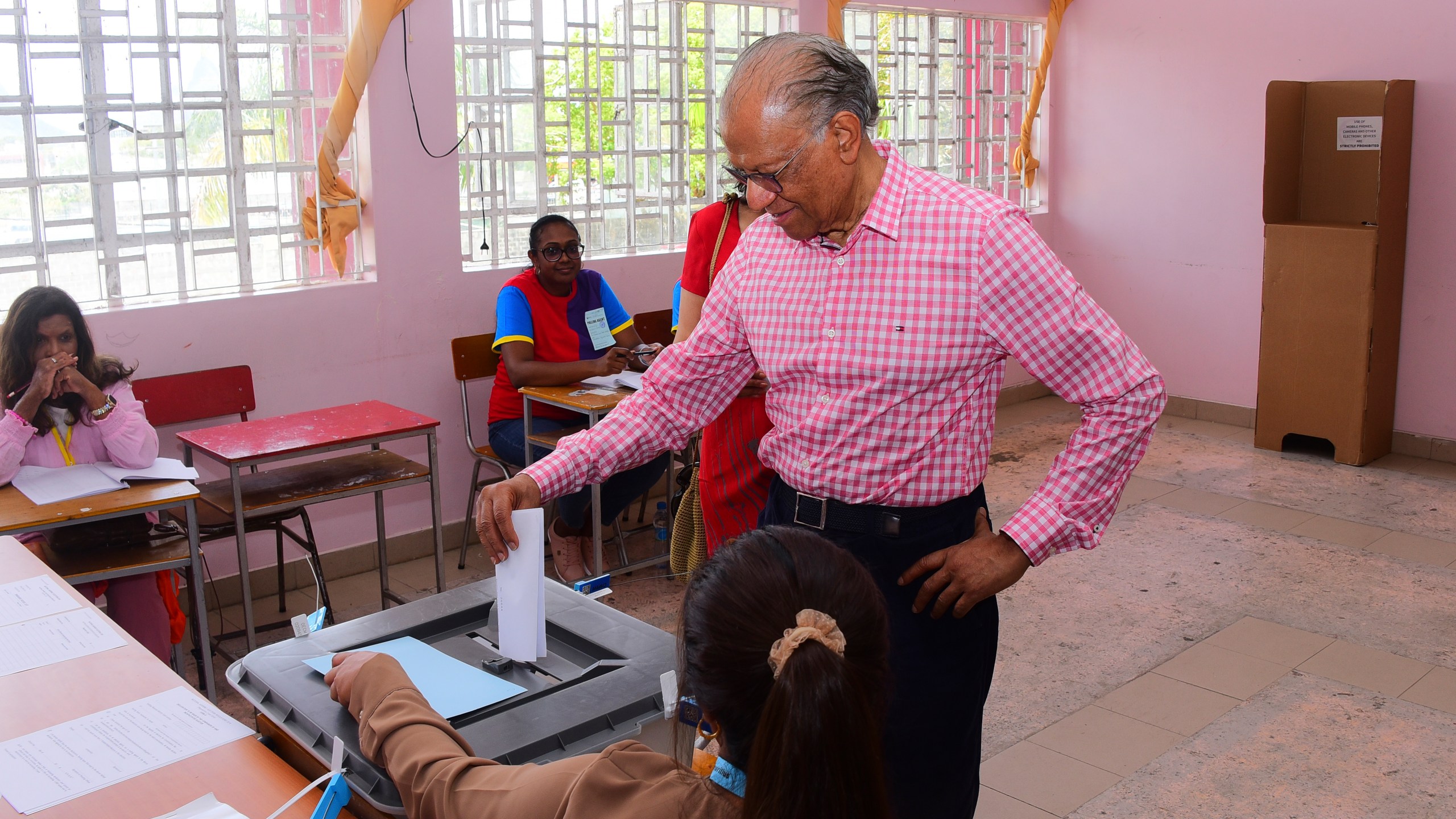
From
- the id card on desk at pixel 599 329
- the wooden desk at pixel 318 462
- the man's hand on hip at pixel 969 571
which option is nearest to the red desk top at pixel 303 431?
the wooden desk at pixel 318 462

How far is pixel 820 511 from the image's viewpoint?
173cm

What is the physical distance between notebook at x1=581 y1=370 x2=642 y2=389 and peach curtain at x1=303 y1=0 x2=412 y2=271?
107cm

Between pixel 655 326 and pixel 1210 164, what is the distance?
3382mm

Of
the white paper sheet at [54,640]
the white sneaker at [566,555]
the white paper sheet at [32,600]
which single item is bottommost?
the white sneaker at [566,555]

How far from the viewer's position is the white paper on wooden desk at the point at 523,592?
4.85 feet

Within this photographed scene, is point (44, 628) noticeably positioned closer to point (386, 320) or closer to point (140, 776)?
point (140, 776)

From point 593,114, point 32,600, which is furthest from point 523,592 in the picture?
point 593,114

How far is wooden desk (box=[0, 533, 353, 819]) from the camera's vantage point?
1.41 m

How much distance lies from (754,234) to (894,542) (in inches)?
22.0

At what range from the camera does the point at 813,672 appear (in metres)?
1.05

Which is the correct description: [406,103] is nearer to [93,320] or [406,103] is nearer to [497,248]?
[497,248]

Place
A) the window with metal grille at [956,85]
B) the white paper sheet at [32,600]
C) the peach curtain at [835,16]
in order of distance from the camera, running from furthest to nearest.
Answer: the window with metal grille at [956,85], the peach curtain at [835,16], the white paper sheet at [32,600]

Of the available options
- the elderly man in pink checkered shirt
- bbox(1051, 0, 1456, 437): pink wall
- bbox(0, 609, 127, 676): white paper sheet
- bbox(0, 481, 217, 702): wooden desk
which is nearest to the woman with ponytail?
the elderly man in pink checkered shirt

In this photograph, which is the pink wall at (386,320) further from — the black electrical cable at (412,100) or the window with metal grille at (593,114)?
the window with metal grille at (593,114)
